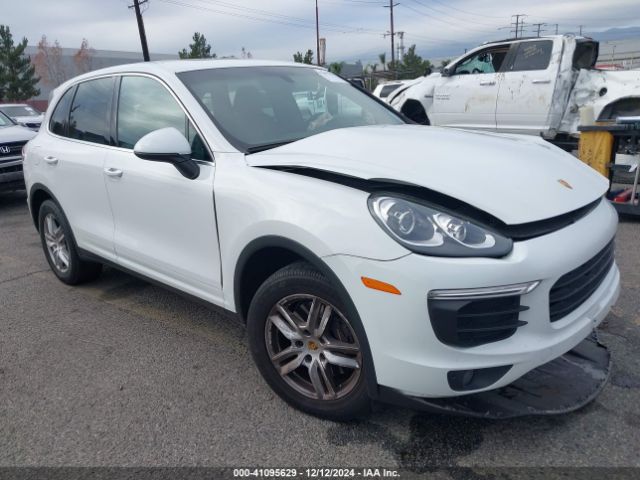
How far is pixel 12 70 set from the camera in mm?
43375

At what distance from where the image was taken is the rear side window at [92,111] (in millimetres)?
3867

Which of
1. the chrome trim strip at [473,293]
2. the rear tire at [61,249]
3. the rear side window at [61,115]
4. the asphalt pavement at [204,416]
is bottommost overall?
the asphalt pavement at [204,416]

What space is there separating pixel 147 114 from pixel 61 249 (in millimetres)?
1821

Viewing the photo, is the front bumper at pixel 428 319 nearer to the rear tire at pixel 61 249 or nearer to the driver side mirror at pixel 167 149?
the driver side mirror at pixel 167 149

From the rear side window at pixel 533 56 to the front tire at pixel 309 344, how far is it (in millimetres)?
8146

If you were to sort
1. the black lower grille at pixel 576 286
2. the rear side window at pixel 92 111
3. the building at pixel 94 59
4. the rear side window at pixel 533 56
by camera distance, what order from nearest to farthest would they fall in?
the black lower grille at pixel 576 286, the rear side window at pixel 92 111, the rear side window at pixel 533 56, the building at pixel 94 59

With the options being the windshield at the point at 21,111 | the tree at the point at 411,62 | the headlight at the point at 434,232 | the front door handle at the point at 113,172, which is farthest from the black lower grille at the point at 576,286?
the tree at the point at 411,62

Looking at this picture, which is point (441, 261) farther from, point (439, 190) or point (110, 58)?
point (110, 58)

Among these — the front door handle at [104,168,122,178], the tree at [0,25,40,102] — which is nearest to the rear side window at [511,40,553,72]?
the front door handle at [104,168,122,178]

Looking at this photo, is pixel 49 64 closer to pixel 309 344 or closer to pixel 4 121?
pixel 4 121

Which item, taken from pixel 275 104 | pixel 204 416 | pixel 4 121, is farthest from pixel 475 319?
pixel 4 121

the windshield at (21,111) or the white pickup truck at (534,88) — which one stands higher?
the white pickup truck at (534,88)

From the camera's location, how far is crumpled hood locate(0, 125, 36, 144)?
8656 mm

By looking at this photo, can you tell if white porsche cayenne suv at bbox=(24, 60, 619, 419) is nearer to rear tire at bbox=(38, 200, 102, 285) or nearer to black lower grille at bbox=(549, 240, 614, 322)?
black lower grille at bbox=(549, 240, 614, 322)
